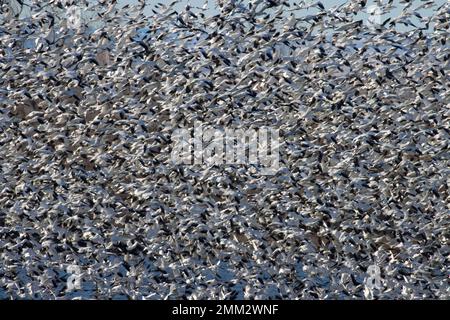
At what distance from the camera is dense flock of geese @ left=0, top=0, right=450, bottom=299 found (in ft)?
20.8

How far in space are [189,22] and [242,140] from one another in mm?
967

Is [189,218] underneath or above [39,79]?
underneath

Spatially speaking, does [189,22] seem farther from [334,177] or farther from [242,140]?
[334,177]

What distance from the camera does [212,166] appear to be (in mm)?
6375

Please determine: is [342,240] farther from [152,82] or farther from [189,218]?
[152,82]

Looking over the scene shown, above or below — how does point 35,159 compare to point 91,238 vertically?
above

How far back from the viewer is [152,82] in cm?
635

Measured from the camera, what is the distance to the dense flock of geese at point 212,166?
6.34 meters

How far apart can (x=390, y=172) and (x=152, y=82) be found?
1.96 metres

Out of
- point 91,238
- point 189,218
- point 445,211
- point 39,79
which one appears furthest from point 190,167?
point 445,211

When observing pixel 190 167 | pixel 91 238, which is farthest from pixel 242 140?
pixel 91 238

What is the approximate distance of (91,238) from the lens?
6434mm

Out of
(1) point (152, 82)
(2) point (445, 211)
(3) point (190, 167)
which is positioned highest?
(1) point (152, 82)

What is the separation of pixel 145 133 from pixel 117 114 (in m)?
0.26
